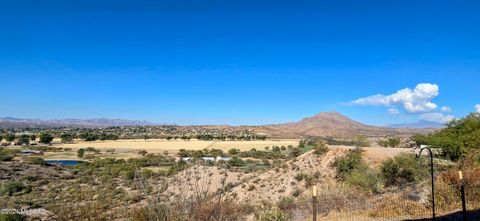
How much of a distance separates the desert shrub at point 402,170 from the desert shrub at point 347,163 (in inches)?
122

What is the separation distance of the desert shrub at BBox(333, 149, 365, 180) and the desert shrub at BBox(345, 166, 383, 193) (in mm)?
3099

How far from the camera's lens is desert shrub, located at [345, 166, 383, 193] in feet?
81.2

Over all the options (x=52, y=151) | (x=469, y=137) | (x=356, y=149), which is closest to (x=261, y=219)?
(x=469, y=137)

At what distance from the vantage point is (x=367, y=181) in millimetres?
25547

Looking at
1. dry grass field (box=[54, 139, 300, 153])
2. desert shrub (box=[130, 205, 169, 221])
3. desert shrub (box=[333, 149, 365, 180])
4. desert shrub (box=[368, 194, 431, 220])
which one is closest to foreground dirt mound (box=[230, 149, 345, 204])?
desert shrub (box=[333, 149, 365, 180])

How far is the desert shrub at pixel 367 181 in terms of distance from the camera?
974 inches

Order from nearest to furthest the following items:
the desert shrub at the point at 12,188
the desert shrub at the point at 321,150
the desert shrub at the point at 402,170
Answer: the desert shrub at the point at 402,170
the desert shrub at the point at 12,188
the desert shrub at the point at 321,150

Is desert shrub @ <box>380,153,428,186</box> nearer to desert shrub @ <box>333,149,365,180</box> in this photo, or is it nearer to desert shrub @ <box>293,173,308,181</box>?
desert shrub @ <box>333,149,365,180</box>

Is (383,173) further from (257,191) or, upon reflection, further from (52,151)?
(52,151)

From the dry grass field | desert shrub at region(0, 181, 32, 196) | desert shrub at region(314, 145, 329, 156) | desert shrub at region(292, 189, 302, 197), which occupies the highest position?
desert shrub at region(314, 145, 329, 156)

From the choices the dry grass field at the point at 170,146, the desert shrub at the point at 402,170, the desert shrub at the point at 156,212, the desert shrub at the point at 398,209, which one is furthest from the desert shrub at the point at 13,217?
the dry grass field at the point at 170,146

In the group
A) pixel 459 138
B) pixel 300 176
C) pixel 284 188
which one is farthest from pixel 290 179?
pixel 459 138

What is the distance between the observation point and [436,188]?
676 inches

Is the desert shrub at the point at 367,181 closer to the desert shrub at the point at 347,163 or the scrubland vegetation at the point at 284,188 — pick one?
the scrubland vegetation at the point at 284,188
